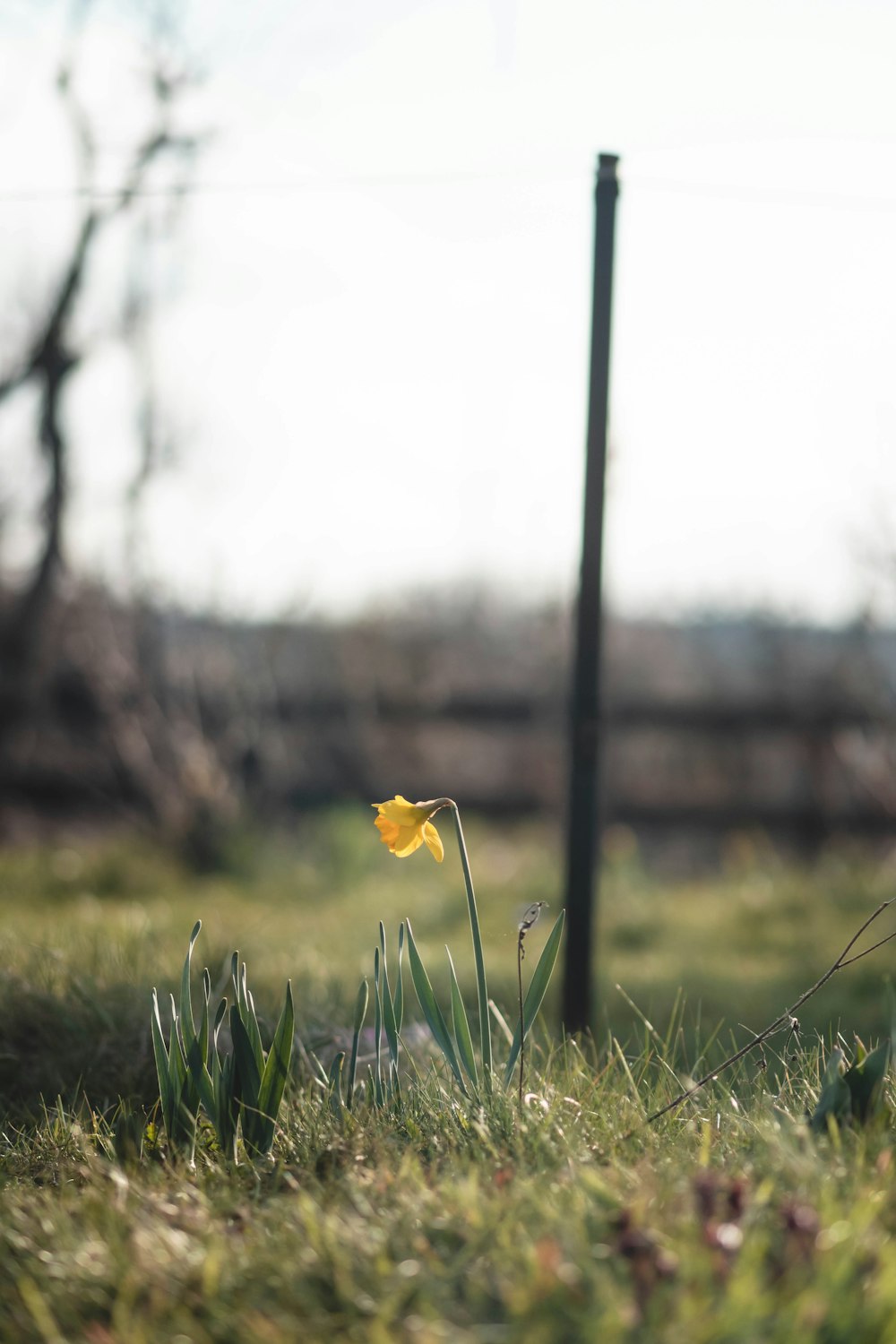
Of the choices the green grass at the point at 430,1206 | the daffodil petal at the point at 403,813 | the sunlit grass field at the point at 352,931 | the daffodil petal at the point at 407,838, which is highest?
the daffodil petal at the point at 403,813

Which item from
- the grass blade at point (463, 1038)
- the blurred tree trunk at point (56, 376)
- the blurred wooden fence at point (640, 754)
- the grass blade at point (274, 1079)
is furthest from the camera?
the blurred wooden fence at point (640, 754)

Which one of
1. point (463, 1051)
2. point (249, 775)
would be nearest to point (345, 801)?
point (249, 775)

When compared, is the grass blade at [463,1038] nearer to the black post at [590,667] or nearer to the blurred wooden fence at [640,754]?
the black post at [590,667]

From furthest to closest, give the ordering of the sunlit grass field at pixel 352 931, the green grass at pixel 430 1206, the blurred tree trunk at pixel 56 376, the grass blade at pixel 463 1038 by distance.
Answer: the blurred tree trunk at pixel 56 376
the sunlit grass field at pixel 352 931
the grass blade at pixel 463 1038
the green grass at pixel 430 1206

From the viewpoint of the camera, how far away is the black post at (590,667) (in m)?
3.68

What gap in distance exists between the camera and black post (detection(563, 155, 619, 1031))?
3.68 meters

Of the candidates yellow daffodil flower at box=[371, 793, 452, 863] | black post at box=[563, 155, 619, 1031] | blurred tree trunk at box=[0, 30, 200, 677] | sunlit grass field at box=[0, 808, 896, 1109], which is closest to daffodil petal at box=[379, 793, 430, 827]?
yellow daffodil flower at box=[371, 793, 452, 863]

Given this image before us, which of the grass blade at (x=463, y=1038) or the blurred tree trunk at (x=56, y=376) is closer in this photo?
the grass blade at (x=463, y=1038)

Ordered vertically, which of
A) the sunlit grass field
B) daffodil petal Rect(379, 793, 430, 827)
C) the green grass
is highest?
daffodil petal Rect(379, 793, 430, 827)

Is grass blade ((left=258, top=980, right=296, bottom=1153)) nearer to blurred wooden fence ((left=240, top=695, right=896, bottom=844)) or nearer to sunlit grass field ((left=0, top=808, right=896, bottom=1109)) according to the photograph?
sunlit grass field ((left=0, top=808, right=896, bottom=1109))

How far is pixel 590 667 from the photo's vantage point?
12.2ft

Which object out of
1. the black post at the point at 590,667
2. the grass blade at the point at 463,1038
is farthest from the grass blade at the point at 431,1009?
the black post at the point at 590,667

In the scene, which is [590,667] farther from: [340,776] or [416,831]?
[340,776]

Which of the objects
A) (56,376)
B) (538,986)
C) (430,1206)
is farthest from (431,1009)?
(56,376)
